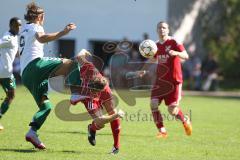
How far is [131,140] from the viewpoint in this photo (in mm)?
11586

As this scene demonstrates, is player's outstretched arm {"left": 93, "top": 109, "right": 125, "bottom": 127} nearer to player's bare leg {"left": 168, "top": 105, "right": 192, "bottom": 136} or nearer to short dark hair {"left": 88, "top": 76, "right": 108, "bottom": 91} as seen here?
short dark hair {"left": 88, "top": 76, "right": 108, "bottom": 91}

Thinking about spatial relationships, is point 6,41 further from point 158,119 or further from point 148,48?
point 158,119

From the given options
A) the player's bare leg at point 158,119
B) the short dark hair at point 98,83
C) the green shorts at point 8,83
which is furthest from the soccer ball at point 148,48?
the green shorts at point 8,83

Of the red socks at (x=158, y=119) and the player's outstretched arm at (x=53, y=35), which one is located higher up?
the player's outstretched arm at (x=53, y=35)

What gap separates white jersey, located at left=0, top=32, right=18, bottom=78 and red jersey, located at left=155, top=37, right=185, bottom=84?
2.83 metres

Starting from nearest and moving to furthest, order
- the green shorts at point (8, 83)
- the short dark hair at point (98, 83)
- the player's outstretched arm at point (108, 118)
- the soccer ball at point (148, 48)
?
the player's outstretched arm at point (108, 118)
the short dark hair at point (98, 83)
the soccer ball at point (148, 48)
the green shorts at point (8, 83)

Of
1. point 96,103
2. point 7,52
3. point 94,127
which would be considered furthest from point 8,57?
point 94,127

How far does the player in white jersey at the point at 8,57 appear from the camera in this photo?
41.4ft

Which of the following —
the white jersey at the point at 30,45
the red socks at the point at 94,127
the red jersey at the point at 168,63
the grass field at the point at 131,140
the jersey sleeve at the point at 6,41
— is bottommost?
the grass field at the point at 131,140

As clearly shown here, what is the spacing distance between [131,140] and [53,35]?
3144 millimetres

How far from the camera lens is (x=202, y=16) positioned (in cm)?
3766

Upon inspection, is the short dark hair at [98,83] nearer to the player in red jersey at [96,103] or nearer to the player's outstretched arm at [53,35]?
Answer: the player in red jersey at [96,103]

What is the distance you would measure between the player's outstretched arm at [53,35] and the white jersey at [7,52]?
11.2 ft

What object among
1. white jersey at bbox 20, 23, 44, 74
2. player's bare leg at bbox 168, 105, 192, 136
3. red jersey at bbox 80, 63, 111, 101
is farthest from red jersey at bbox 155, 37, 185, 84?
white jersey at bbox 20, 23, 44, 74
